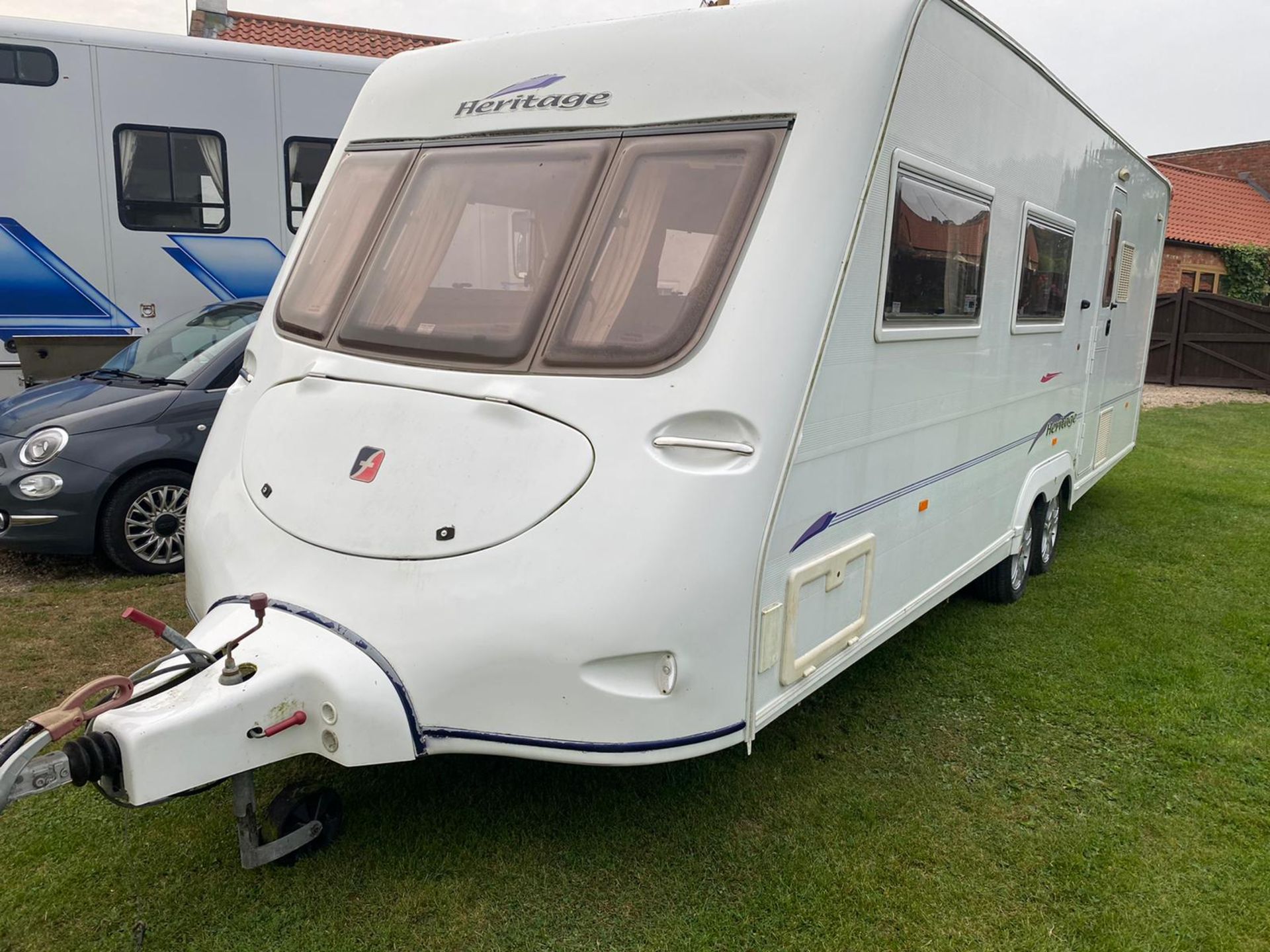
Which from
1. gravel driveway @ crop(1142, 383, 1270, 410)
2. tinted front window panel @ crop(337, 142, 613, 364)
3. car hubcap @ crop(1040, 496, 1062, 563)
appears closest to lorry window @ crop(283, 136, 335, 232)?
tinted front window panel @ crop(337, 142, 613, 364)

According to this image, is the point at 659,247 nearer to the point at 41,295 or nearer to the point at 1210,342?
the point at 41,295

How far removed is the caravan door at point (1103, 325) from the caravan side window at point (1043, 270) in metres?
0.88

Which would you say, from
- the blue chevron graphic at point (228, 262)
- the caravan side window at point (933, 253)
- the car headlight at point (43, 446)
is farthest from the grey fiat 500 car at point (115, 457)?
the caravan side window at point (933, 253)

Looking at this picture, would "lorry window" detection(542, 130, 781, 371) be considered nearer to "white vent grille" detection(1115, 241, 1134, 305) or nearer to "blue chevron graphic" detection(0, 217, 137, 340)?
"white vent grille" detection(1115, 241, 1134, 305)

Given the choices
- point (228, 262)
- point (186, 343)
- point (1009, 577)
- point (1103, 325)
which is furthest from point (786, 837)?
point (228, 262)

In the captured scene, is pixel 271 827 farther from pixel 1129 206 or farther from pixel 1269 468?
pixel 1269 468

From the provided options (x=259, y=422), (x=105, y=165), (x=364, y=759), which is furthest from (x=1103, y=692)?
(x=105, y=165)

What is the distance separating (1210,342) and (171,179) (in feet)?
53.5

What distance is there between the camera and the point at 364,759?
261 centimetres

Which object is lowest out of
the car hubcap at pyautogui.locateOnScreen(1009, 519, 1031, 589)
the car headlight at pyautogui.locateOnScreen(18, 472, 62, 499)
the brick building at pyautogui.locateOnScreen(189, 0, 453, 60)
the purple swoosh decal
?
the car hubcap at pyautogui.locateOnScreen(1009, 519, 1031, 589)

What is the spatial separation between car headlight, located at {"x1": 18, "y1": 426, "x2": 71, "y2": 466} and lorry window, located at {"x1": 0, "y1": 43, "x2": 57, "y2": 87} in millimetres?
3747

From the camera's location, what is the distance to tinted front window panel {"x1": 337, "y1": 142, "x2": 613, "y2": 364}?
3.02 metres

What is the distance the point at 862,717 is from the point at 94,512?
13.5ft

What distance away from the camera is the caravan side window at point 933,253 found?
3193mm
